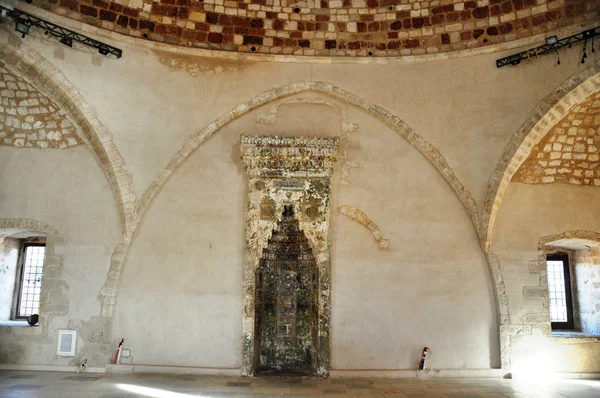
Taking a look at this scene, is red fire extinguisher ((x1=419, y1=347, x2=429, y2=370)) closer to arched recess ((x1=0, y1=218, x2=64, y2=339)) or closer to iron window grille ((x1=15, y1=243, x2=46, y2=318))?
arched recess ((x1=0, y1=218, x2=64, y2=339))

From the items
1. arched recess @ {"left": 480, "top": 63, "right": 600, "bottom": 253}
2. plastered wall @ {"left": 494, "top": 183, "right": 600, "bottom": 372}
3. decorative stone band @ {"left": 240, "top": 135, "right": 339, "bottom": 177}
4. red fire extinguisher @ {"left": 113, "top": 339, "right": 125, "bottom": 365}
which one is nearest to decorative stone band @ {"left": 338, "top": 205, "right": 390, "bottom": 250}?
decorative stone band @ {"left": 240, "top": 135, "right": 339, "bottom": 177}

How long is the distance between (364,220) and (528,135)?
2312 millimetres

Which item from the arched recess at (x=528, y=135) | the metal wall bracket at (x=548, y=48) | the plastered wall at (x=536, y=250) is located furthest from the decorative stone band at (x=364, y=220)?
the metal wall bracket at (x=548, y=48)

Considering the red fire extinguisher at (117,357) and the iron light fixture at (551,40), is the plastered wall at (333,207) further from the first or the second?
the iron light fixture at (551,40)

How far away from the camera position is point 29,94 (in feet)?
20.2

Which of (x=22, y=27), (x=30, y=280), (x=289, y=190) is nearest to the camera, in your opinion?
(x=22, y=27)

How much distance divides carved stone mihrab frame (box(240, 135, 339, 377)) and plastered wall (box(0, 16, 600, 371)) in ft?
0.48

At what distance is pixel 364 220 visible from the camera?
629 cm

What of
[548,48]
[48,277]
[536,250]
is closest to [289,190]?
[48,277]

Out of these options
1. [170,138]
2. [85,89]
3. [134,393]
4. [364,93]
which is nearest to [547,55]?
[364,93]

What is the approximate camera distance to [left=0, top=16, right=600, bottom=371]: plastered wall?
6016mm

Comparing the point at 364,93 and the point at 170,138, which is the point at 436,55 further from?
the point at 170,138

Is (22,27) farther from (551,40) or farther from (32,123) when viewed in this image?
(551,40)

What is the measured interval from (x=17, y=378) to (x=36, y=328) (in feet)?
2.29
